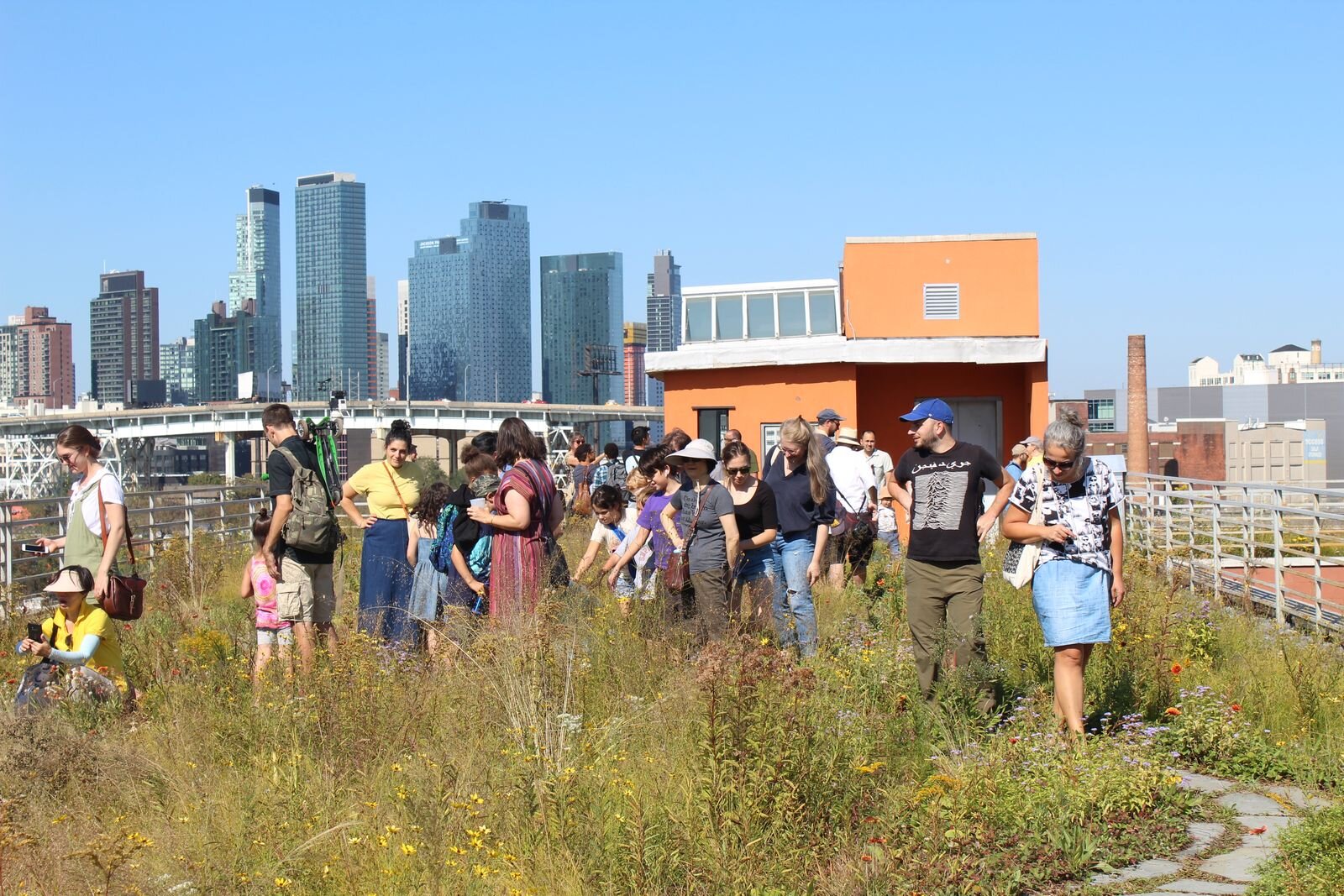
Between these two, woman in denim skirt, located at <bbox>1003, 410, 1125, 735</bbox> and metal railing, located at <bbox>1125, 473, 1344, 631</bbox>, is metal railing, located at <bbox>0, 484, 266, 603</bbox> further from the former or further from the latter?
metal railing, located at <bbox>1125, 473, 1344, 631</bbox>

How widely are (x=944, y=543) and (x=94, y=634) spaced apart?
4.49m

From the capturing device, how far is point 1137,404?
7212 centimetres

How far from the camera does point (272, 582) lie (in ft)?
27.3

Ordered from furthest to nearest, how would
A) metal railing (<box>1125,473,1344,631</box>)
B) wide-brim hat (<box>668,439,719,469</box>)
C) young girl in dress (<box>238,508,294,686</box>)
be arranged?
metal railing (<box>1125,473,1344,631</box>)
wide-brim hat (<box>668,439,719,469</box>)
young girl in dress (<box>238,508,294,686</box>)

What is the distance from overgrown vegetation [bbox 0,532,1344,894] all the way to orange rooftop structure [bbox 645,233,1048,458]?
16326 mm

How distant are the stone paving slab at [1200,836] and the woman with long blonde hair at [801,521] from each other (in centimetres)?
353

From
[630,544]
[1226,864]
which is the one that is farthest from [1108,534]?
[630,544]

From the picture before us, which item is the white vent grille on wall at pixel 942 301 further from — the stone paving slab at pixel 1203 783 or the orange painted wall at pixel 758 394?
the stone paving slab at pixel 1203 783

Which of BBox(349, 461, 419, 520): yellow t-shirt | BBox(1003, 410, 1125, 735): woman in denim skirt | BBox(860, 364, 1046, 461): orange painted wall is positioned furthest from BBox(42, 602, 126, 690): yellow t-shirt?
BBox(860, 364, 1046, 461): orange painted wall

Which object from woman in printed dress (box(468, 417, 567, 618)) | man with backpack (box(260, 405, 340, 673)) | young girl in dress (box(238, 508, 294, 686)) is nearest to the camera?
woman in printed dress (box(468, 417, 567, 618))

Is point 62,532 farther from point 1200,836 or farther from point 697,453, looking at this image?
point 1200,836

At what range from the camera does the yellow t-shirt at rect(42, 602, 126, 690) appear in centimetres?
729

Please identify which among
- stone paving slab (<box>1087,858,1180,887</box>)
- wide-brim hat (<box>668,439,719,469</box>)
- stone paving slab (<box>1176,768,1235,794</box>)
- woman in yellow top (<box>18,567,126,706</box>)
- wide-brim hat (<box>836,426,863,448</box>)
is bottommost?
stone paving slab (<box>1087,858,1180,887</box>)

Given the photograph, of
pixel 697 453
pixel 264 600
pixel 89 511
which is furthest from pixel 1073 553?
pixel 89 511
